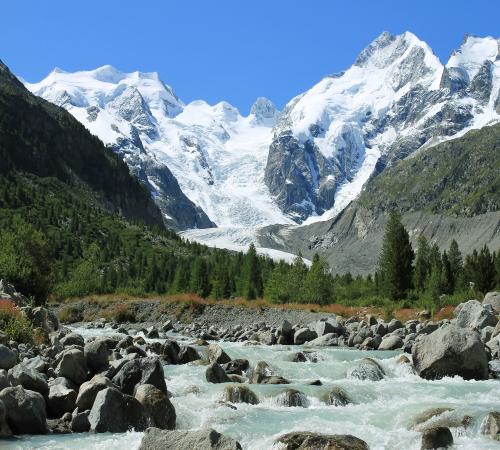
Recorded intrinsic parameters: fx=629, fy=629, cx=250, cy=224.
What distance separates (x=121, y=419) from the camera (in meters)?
20.5

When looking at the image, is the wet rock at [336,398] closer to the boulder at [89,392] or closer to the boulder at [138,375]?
the boulder at [138,375]

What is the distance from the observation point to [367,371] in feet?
109

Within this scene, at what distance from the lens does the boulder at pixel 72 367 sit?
25.0m

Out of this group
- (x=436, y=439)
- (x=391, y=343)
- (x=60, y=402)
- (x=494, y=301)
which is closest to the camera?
(x=436, y=439)

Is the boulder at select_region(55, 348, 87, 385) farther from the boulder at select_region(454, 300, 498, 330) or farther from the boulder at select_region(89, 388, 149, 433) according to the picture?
the boulder at select_region(454, 300, 498, 330)

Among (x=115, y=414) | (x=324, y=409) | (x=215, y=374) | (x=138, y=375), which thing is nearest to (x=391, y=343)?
(x=215, y=374)

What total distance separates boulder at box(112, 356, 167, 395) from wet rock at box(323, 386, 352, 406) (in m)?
6.94

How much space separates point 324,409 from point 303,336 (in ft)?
87.3

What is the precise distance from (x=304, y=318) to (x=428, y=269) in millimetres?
63151

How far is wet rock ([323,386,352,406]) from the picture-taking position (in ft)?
86.2

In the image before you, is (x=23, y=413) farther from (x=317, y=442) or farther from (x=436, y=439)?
(x=436, y=439)

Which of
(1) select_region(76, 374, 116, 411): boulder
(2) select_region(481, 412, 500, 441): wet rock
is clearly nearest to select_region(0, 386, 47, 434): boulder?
(1) select_region(76, 374, 116, 411): boulder

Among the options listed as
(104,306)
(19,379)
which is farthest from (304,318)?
(19,379)

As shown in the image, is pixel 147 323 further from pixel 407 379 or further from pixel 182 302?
pixel 407 379
